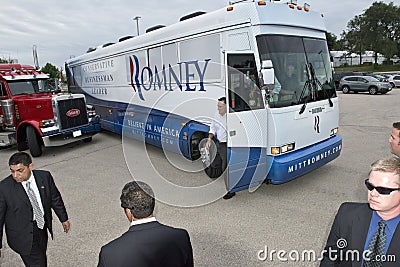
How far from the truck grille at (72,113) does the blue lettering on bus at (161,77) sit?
2359 mm

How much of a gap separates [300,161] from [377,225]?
348 centimetres

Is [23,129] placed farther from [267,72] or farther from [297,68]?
[297,68]

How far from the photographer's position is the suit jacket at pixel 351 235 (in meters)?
1.78

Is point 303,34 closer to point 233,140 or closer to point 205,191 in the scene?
point 233,140

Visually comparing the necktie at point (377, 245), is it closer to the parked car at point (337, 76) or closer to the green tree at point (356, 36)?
the parked car at point (337, 76)

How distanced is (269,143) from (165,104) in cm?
319

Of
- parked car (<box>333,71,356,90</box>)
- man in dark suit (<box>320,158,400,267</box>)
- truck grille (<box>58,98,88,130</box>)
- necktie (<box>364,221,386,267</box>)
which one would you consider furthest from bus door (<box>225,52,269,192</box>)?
truck grille (<box>58,98,88,130</box>)

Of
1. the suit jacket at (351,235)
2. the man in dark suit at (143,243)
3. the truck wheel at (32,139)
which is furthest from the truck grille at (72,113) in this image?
the suit jacket at (351,235)

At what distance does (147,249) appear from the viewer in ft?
6.03

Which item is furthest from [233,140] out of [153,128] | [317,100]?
[153,128]

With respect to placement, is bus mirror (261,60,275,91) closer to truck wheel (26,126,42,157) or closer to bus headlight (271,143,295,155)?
bus headlight (271,143,295,155)

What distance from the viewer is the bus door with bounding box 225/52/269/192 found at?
16.2 ft

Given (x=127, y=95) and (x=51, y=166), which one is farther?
(x=127, y=95)

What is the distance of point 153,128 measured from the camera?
Answer: 8.00 m
